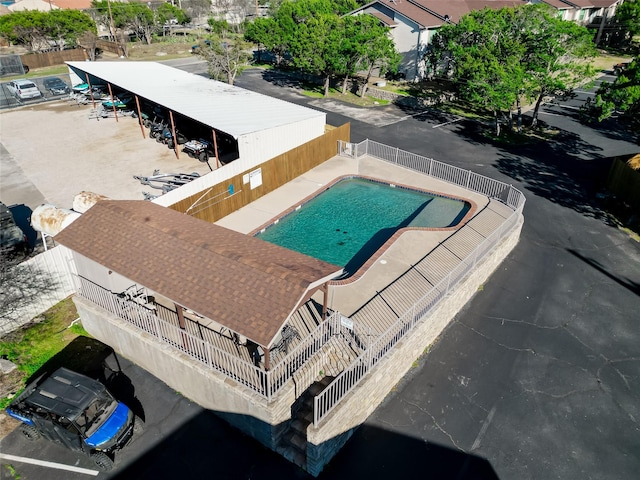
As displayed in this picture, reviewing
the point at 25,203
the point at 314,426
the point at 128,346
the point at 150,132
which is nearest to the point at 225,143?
the point at 150,132

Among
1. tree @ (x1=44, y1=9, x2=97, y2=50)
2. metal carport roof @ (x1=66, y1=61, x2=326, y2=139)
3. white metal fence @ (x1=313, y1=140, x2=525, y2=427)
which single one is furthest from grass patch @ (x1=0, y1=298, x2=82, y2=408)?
tree @ (x1=44, y1=9, x2=97, y2=50)

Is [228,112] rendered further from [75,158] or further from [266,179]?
[75,158]

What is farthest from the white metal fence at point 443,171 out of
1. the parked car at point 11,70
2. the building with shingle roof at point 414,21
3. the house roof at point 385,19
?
the parked car at point 11,70

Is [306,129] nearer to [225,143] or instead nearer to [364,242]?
[225,143]

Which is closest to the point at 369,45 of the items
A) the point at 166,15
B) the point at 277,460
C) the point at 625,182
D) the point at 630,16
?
the point at 625,182

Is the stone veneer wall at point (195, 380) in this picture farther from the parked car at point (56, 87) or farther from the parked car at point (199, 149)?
the parked car at point (56, 87)

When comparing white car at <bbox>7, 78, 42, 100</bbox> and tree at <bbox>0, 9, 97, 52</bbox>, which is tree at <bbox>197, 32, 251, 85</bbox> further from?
tree at <bbox>0, 9, 97, 52</bbox>
